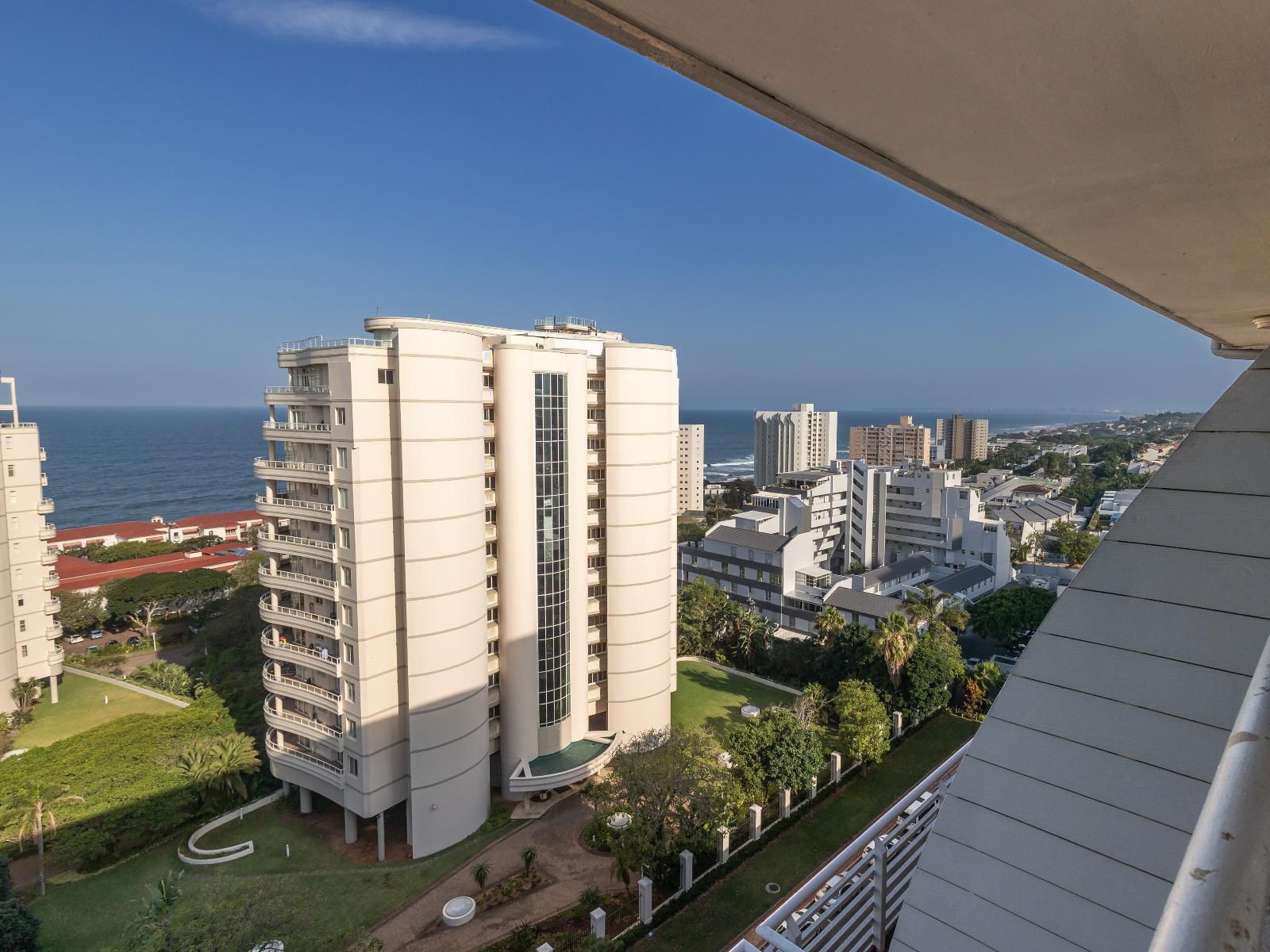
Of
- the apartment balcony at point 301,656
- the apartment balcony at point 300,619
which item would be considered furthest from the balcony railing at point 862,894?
the apartment balcony at point 300,619

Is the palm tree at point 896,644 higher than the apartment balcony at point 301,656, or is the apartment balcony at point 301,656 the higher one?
the apartment balcony at point 301,656

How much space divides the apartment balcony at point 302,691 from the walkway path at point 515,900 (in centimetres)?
490

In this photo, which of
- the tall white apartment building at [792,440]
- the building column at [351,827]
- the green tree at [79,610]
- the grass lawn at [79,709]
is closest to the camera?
the building column at [351,827]

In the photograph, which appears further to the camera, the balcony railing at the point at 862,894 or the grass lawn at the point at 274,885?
the grass lawn at the point at 274,885

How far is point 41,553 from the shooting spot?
25.7m

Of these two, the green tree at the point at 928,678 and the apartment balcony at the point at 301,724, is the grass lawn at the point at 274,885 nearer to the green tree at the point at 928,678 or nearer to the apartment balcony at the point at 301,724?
the apartment balcony at the point at 301,724

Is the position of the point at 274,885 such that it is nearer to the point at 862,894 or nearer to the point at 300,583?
the point at 300,583

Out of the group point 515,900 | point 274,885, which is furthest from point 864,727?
point 274,885

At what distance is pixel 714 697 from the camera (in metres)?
25.0

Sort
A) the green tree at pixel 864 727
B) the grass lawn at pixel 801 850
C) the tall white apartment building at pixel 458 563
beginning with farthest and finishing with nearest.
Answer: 1. the green tree at pixel 864 727
2. the tall white apartment building at pixel 458 563
3. the grass lawn at pixel 801 850

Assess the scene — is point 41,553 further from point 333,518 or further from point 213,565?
point 333,518

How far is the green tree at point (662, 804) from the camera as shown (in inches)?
568

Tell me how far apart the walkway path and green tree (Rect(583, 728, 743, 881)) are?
1.14m

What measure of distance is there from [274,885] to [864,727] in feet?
49.9
